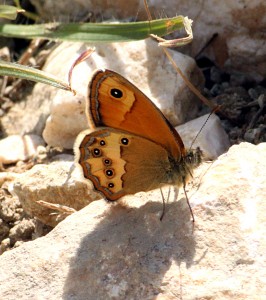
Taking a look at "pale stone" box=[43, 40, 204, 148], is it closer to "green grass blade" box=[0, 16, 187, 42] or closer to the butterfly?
"green grass blade" box=[0, 16, 187, 42]

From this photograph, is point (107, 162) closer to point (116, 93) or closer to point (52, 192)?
point (116, 93)

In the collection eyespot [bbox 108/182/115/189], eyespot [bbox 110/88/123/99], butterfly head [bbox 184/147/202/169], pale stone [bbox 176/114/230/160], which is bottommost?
eyespot [bbox 108/182/115/189]

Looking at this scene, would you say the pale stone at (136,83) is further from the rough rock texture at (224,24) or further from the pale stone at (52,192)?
the pale stone at (52,192)

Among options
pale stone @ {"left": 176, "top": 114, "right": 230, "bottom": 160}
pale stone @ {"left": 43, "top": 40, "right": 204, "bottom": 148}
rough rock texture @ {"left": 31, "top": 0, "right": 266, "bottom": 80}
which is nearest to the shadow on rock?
pale stone @ {"left": 176, "top": 114, "right": 230, "bottom": 160}

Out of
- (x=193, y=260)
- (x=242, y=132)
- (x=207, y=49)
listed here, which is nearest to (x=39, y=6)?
(x=207, y=49)

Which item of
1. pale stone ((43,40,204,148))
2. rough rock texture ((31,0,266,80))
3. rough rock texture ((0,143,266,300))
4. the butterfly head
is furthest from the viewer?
rough rock texture ((31,0,266,80))

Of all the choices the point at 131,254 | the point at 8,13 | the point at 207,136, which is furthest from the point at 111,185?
the point at 8,13

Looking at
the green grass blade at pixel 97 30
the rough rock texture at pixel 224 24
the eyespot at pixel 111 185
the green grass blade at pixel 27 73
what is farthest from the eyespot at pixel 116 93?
the rough rock texture at pixel 224 24
